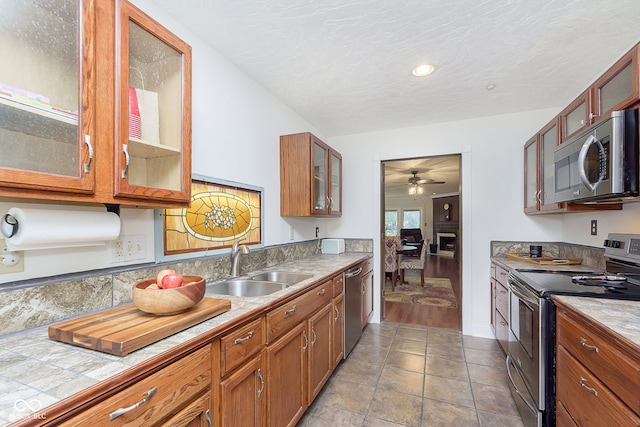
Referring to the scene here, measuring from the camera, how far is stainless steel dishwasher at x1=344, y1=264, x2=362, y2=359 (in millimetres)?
2463

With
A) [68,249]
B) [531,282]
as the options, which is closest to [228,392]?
[68,249]

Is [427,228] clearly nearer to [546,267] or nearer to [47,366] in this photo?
[546,267]

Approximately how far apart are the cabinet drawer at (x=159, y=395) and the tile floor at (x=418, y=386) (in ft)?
3.72

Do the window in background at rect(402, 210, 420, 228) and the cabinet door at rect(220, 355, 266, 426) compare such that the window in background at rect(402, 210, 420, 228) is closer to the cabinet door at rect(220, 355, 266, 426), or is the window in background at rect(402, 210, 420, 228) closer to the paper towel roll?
the cabinet door at rect(220, 355, 266, 426)

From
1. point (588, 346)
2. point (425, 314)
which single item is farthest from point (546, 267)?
point (425, 314)

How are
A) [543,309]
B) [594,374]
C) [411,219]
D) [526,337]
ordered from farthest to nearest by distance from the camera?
1. [411,219]
2. [526,337]
3. [543,309]
4. [594,374]

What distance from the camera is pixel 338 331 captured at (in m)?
2.32

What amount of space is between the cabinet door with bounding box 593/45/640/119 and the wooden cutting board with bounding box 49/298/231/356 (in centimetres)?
220

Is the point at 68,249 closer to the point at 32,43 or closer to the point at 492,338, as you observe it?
the point at 32,43

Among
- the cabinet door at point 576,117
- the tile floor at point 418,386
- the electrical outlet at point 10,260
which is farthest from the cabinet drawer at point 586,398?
the electrical outlet at point 10,260

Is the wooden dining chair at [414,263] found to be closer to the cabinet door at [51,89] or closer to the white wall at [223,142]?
the white wall at [223,142]

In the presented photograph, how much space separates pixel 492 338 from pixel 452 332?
0.39 meters

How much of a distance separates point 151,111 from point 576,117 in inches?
103

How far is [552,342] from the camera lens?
1.47 m
